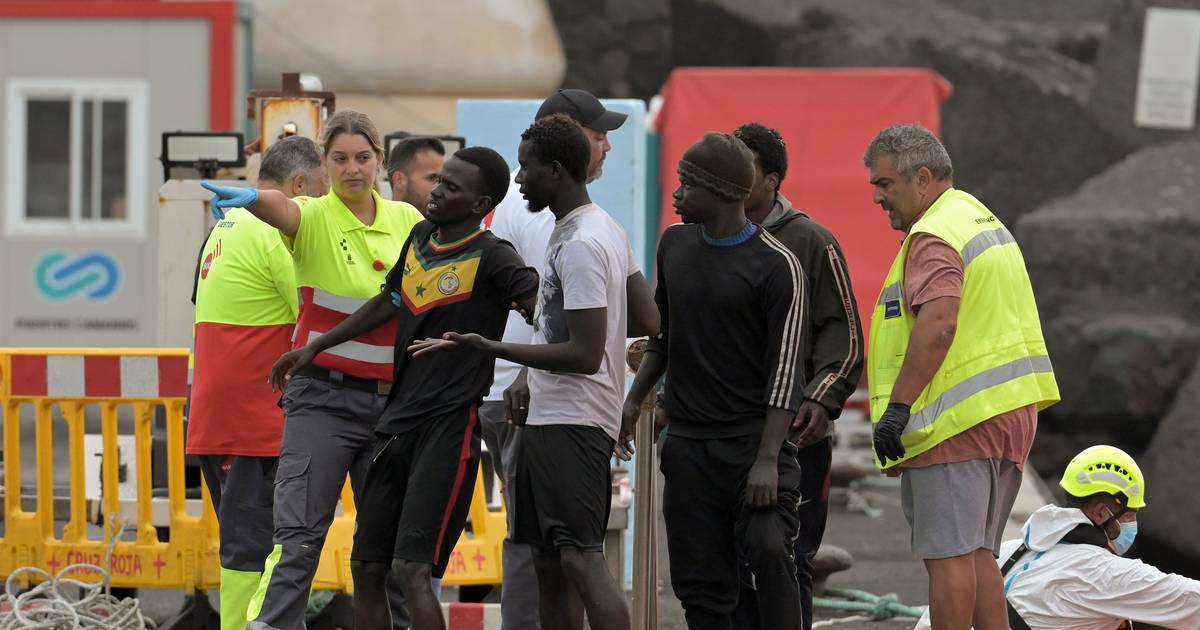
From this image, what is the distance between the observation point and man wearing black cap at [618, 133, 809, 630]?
4.91 m

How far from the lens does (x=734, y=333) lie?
497 cm

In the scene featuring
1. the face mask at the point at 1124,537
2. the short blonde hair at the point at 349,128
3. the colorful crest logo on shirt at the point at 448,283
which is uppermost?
the short blonde hair at the point at 349,128

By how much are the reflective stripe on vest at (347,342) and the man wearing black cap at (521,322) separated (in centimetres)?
39

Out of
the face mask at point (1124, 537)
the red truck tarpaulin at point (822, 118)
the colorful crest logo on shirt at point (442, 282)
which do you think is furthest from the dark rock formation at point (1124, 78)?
the colorful crest logo on shirt at point (442, 282)

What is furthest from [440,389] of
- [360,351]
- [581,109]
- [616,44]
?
[616,44]

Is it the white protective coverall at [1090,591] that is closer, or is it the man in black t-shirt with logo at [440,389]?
the man in black t-shirt with logo at [440,389]

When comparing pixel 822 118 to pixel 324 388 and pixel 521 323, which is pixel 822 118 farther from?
pixel 324 388

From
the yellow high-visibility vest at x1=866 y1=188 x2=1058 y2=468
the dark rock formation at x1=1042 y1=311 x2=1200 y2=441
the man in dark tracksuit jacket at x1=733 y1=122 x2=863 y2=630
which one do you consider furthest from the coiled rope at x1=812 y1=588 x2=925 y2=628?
the dark rock formation at x1=1042 y1=311 x2=1200 y2=441

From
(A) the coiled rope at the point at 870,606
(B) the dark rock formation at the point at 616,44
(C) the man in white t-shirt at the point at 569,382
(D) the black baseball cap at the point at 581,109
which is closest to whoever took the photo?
(C) the man in white t-shirt at the point at 569,382

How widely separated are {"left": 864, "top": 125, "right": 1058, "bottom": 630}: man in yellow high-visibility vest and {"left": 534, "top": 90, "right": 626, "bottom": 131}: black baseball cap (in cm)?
86

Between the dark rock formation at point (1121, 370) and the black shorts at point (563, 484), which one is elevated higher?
the black shorts at point (563, 484)

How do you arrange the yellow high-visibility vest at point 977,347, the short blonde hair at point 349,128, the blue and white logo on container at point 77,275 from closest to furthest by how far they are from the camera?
the yellow high-visibility vest at point 977,347, the short blonde hair at point 349,128, the blue and white logo on container at point 77,275

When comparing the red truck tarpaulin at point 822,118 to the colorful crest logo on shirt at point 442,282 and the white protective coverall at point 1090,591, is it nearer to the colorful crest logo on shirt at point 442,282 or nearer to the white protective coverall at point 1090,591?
Result: the white protective coverall at point 1090,591

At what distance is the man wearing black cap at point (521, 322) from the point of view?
5430 millimetres
